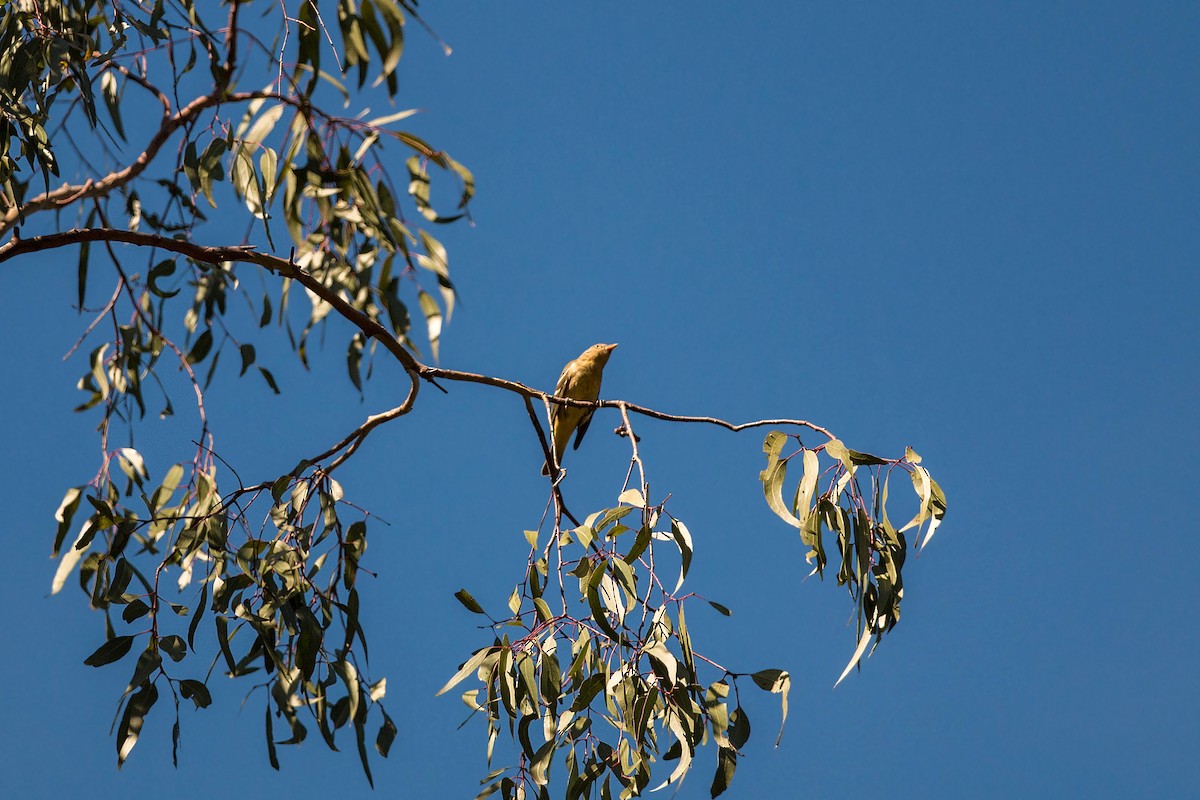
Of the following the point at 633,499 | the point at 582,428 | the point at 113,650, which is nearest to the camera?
the point at 633,499

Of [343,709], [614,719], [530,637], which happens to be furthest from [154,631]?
[614,719]

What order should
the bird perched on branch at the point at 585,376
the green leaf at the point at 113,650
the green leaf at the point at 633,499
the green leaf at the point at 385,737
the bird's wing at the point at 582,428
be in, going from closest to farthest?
the green leaf at the point at 633,499, the green leaf at the point at 113,650, the green leaf at the point at 385,737, the bird's wing at the point at 582,428, the bird perched on branch at the point at 585,376

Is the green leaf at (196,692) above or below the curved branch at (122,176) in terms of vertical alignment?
below

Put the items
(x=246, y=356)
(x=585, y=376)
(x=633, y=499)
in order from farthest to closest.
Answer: (x=585, y=376) < (x=246, y=356) < (x=633, y=499)

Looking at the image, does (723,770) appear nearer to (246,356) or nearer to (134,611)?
(134,611)

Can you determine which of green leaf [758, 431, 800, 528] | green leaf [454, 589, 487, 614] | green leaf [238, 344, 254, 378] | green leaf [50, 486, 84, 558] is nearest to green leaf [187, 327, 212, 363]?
green leaf [238, 344, 254, 378]

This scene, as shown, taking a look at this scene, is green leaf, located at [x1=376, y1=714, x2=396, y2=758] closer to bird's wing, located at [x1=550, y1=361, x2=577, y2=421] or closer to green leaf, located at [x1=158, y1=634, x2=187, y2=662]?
green leaf, located at [x1=158, y1=634, x2=187, y2=662]

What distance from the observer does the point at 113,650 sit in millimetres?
2662

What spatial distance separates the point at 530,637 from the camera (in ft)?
8.25

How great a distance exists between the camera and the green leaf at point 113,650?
8.66ft

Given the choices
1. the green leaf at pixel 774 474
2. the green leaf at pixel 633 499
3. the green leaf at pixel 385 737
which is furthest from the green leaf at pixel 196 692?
the green leaf at pixel 774 474

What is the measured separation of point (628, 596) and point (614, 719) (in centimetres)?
30

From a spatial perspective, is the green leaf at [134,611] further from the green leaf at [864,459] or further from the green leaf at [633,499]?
the green leaf at [864,459]

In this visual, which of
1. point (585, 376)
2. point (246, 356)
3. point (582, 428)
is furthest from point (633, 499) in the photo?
point (585, 376)
